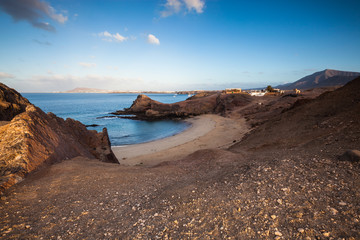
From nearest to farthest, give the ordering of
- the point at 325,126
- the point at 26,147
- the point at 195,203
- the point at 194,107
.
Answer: the point at 195,203, the point at 26,147, the point at 325,126, the point at 194,107

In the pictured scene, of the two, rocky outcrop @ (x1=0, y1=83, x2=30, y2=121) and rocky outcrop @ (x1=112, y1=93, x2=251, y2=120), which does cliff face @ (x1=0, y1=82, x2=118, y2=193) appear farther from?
rocky outcrop @ (x1=112, y1=93, x2=251, y2=120)

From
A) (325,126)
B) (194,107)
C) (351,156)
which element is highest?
(325,126)

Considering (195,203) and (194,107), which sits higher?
(194,107)

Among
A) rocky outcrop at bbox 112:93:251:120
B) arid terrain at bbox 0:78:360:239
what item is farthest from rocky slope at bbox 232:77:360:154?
rocky outcrop at bbox 112:93:251:120

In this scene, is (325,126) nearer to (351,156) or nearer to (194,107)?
(351,156)

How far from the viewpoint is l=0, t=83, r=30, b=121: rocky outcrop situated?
11.9 meters

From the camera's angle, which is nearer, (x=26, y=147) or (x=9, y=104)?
(x=26, y=147)

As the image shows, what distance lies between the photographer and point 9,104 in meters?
12.3

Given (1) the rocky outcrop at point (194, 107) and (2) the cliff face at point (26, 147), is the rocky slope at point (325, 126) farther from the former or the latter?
(1) the rocky outcrop at point (194, 107)

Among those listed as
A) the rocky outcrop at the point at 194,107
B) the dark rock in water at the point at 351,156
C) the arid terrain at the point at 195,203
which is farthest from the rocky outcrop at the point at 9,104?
the rocky outcrop at the point at 194,107

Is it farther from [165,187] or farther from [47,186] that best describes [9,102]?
[165,187]

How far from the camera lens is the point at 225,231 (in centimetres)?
369

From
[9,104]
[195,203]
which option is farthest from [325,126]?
[9,104]

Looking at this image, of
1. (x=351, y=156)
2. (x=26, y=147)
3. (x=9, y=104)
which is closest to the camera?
(x=351, y=156)
